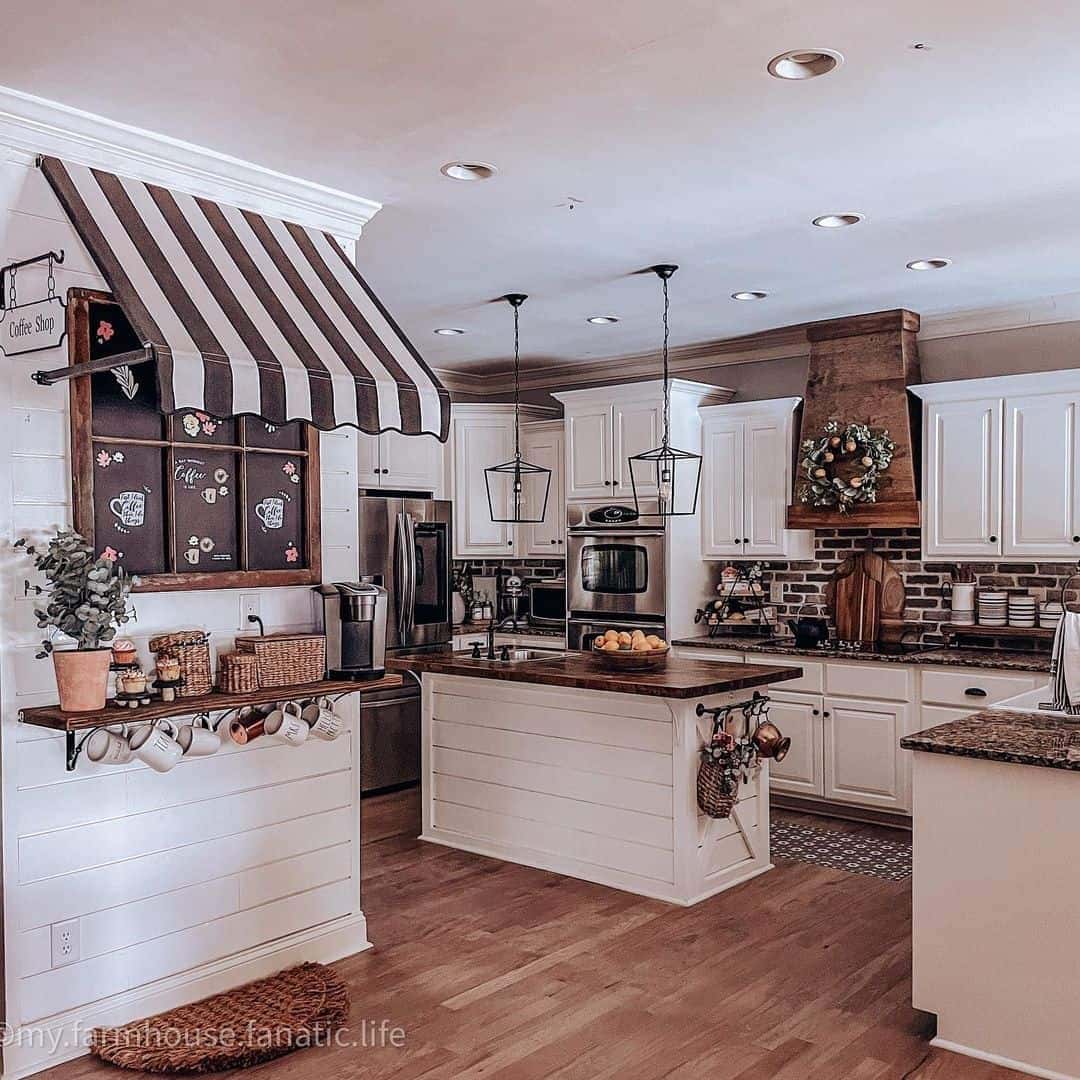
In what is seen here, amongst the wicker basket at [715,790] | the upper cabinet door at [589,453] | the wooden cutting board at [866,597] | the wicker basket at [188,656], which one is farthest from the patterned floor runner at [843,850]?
the wicker basket at [188,656]

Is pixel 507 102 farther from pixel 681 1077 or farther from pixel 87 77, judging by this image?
pixel 681 1077

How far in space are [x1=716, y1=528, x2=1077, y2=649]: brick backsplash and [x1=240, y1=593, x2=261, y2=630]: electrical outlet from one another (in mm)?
3929

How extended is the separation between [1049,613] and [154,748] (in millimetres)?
4567

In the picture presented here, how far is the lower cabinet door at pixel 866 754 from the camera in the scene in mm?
5609

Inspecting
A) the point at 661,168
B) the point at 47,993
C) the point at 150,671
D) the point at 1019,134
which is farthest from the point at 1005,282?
the point at 47,993

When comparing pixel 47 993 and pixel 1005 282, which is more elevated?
pixel 1005 282

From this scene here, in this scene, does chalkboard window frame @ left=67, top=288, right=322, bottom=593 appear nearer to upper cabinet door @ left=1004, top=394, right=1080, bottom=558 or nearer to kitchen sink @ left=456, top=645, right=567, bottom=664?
kitchen sink @ left=456, top=645, right=567, bottom=664

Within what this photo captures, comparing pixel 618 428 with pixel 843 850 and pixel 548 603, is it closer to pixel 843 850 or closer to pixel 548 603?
pixel 548 603

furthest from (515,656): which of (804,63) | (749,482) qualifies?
(804,63)

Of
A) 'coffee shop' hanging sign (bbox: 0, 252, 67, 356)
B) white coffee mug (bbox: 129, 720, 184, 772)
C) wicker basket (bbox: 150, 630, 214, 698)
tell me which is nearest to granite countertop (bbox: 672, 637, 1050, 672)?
wicker basket (bbox: 150, 630, 214, 698)

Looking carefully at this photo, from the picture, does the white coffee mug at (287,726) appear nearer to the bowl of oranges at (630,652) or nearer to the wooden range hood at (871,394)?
the bowl of oranges at (630,652)

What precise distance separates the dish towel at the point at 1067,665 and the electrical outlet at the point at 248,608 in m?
2.64

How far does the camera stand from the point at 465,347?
7133 mm

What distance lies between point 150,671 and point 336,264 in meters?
1.56
